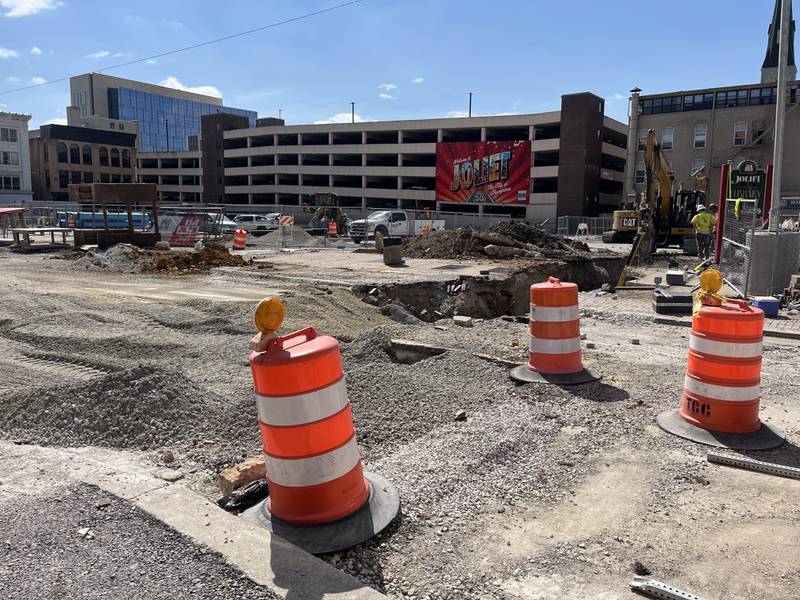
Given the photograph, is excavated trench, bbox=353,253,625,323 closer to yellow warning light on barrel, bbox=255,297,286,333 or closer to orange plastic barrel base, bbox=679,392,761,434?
orange plastic barrel base, bbox=679,392,761,434

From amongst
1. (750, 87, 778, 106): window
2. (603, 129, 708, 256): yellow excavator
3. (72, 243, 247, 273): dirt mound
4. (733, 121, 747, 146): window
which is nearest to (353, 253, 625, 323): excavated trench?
(603, 129, 708, 256): yellow excavator

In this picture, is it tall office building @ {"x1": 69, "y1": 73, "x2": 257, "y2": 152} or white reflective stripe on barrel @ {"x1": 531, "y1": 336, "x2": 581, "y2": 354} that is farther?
tall office building @ {"x1": 69, "y1": 73, "x2": 257, "y2": 152}

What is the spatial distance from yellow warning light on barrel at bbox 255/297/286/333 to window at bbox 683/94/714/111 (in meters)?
60.8

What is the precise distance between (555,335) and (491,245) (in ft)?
55.9

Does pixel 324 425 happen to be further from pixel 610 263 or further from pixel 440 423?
pixel 610 263

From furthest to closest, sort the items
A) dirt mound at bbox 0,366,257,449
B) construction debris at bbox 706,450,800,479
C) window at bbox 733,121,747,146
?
1. window at bbox 733,121,747,146
2. dirt mound at bbox 0,366,257,449
3. construction debris at bbox 706,450,800,479

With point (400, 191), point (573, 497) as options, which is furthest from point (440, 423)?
point (400, 191)

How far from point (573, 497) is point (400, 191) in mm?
75043

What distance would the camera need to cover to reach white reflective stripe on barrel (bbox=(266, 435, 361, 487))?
3.91 metres

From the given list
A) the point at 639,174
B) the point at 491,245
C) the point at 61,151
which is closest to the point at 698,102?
the point at 639,174

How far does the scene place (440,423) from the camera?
589 cm

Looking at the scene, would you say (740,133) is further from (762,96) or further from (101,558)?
(101,558)

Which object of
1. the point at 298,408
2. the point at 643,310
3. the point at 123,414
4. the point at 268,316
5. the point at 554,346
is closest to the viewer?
the point at 298,408

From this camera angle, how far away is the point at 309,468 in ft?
12.8
